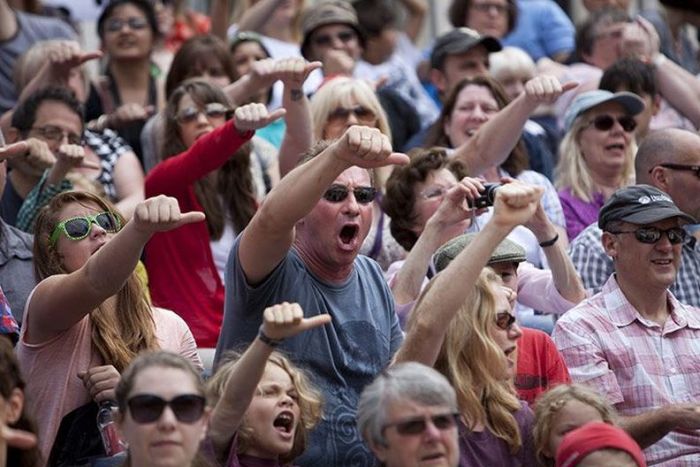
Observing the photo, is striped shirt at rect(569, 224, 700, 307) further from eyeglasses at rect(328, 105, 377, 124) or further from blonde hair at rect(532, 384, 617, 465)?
blonde hair at rect(532, 384, 617, 465)

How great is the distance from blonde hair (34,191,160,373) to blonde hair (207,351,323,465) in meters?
0.41

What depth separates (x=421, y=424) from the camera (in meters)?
5.56

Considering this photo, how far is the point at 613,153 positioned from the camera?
948 centimetres

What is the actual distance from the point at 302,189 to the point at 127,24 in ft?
17.1

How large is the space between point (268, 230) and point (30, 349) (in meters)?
1.03

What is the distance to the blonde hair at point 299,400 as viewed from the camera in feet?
20.1

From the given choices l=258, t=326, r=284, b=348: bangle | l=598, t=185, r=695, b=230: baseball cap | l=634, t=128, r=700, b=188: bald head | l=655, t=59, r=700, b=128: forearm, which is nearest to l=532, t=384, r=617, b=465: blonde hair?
l=598, t=185, r=695, b=230: baseball cap

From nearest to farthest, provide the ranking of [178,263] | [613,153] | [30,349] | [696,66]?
[30,349] → [178,263] → [613,153] → [696,66]

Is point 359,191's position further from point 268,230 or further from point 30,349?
point 30,349

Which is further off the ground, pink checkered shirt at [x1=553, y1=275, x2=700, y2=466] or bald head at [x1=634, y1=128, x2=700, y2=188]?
bald head at [x1=634, y1=128, x2=700, y2=188]

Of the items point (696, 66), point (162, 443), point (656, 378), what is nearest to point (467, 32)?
point (696, 66)

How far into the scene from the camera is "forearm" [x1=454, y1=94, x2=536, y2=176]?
8.68 metres

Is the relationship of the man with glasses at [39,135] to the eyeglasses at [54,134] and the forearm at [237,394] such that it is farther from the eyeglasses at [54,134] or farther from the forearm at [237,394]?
the forearm at [237,394]

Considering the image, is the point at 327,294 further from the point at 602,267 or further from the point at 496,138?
the point at 496,138
